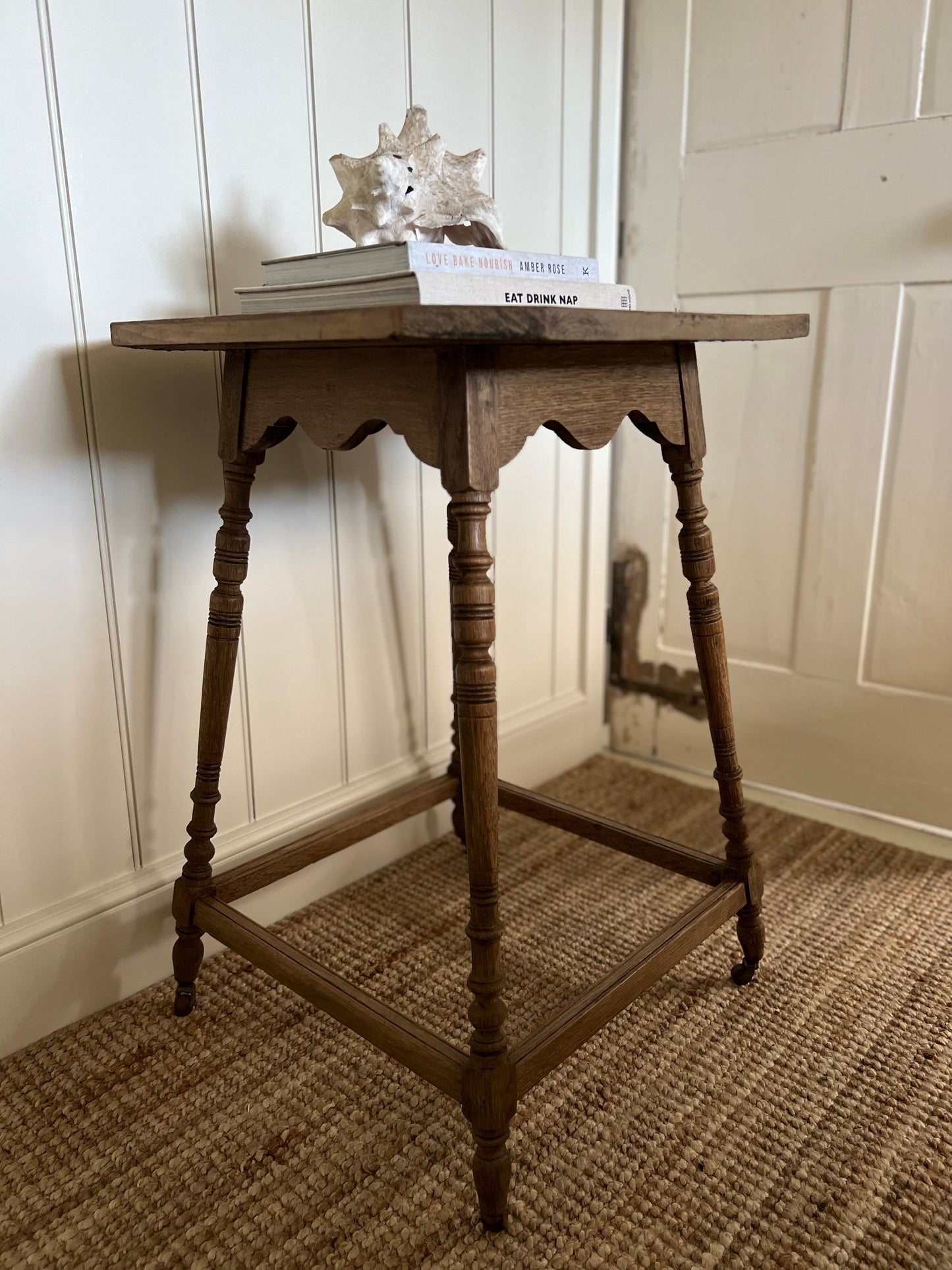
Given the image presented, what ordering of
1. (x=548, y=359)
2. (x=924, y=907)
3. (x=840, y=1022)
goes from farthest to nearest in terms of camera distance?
(x=924, y=907) → (x=840, y=1022) → (x=548, y=359)

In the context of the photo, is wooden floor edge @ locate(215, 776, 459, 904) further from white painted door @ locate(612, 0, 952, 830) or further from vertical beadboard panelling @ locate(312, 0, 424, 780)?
white painted door @ locate(612, 0, 952, 830)

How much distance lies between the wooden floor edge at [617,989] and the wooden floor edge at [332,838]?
0.38m

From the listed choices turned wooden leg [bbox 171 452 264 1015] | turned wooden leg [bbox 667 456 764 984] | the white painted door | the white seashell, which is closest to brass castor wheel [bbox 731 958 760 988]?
turned wooden leg [bbox 667 456 764 984]

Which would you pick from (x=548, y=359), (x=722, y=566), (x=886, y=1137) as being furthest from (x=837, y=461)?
(x=886, y=1137)

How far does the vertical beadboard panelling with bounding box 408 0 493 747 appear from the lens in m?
1.17

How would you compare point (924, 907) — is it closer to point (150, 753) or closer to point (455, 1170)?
point (455, 1170)

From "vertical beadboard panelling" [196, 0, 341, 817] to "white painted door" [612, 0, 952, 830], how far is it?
0.63 metres

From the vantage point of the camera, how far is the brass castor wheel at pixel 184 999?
104cm

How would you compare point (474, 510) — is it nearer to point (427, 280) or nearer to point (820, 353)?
point (427, 280)

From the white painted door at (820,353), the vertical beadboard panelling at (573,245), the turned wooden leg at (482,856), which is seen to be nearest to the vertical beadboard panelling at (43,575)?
the turned wooden leg at (482,856)

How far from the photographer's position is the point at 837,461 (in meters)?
1.38

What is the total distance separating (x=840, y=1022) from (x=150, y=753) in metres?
0.81

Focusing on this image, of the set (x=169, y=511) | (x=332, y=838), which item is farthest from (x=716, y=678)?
(x=169, y=511)

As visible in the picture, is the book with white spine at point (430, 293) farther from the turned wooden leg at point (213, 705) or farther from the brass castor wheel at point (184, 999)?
the brass castor wheel at point (184, 999)
